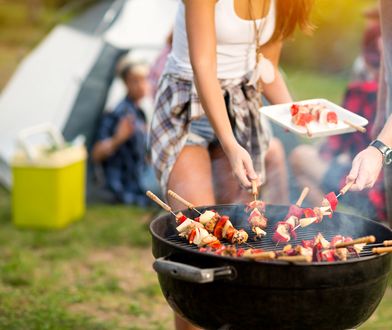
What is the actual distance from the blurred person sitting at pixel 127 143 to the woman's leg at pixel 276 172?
7.24 feet

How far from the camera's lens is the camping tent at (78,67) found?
6.85 meters

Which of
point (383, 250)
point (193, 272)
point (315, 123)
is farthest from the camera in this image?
point (315, 123)

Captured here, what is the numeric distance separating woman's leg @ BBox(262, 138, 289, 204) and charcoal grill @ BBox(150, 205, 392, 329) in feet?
4.28

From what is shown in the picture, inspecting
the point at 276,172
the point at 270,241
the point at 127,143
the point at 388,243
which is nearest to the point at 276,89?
the point at 276,172

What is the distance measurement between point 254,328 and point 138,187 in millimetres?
4237

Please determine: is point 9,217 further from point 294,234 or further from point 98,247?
point 294,234

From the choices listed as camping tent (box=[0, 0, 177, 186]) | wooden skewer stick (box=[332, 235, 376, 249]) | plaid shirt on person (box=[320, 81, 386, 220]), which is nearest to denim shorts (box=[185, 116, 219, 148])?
wooden skewer stick (box=[332, 235, 376, 249])

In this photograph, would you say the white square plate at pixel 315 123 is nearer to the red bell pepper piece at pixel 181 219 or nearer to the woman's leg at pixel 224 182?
the woman's leg at pixel 224 182

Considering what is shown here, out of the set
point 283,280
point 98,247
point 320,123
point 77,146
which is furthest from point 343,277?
point 77,146

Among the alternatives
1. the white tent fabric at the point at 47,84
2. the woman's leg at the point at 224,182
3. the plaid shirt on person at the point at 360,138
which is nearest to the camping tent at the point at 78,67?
the white tent fabric at the point at 47,84

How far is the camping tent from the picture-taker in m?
6.85

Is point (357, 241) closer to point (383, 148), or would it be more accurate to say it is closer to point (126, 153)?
point (383, 148)

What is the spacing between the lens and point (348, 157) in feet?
18.2

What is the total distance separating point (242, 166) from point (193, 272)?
60cm
